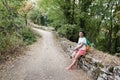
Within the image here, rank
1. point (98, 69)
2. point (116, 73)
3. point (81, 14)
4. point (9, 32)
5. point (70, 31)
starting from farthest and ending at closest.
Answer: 1. point (70, 31)
2. point (81, 14)
3. point (9, 32)
4. point (98, 69)
5. point (116, 73)

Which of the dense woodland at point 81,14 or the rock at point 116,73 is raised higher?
the dense woodland at point 81,14

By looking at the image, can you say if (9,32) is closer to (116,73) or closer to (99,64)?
(99,64)

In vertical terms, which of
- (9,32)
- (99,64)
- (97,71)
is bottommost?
(97,71)

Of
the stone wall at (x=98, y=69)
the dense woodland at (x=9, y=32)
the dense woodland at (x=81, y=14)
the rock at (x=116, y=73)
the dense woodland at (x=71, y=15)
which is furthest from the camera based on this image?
the dense woodland at (x=81, y=14)

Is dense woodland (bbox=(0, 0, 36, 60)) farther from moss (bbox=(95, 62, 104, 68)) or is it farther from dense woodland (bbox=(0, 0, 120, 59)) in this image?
moss (bbox=(95, 62, 104, 68))

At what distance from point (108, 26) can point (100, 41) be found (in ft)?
11.9

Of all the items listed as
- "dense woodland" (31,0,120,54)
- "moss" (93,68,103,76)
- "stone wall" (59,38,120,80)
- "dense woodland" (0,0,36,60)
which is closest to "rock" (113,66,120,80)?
"stone wall" (59,38,120,80)

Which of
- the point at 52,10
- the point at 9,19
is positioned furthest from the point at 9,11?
the point at 52,10

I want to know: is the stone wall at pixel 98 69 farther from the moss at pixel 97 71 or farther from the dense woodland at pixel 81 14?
the dense woodland at pixel 81 14

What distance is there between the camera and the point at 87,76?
7.09 meters

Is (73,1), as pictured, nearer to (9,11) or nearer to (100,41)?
(9,11)

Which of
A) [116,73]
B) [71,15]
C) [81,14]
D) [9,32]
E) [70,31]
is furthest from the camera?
[70,31]

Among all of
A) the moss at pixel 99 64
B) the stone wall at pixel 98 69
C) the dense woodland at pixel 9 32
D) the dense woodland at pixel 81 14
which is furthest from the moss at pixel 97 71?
the dense woodland at pixel 81 14

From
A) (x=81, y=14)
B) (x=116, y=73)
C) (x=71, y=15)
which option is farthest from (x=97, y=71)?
(x=71, y=15)
